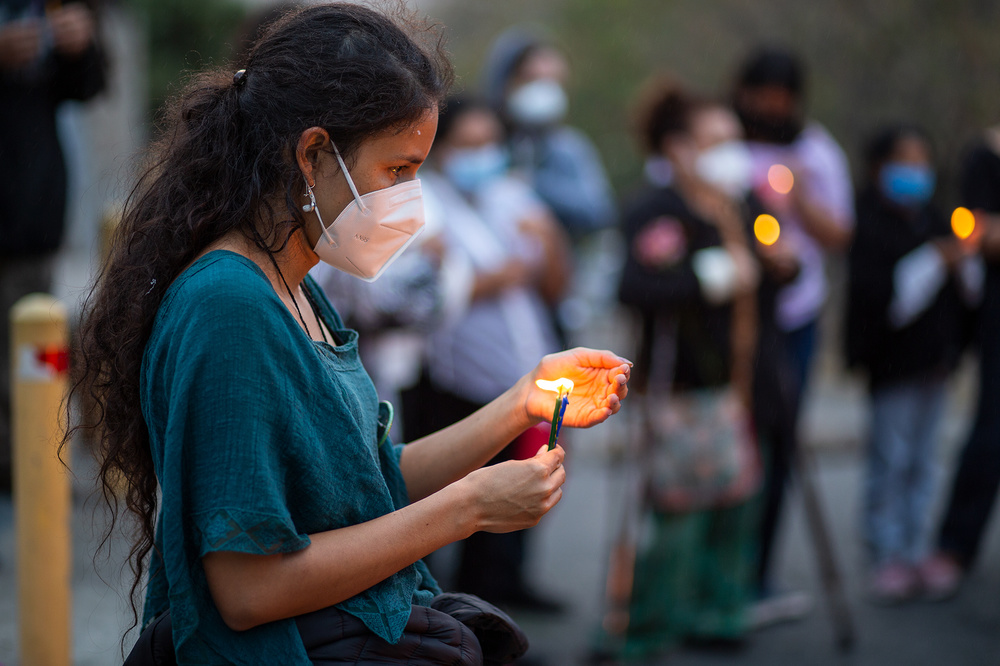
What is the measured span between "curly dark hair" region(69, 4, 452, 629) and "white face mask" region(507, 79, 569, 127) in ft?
13.1

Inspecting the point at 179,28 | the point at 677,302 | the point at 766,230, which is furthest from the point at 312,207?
the point at 179,28

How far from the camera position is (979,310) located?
16.6 ft

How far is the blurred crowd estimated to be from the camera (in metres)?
4.09

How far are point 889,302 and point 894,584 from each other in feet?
4.84

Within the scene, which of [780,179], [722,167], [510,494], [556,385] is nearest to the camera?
[510,494]

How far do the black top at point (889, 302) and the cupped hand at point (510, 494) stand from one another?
12.9 feet

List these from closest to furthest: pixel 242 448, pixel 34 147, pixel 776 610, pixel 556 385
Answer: pixel 242 448 → pixel 556 385 → pixel 34 147 → pixel 776 610

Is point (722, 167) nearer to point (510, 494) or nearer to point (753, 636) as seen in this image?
point (753, 636)

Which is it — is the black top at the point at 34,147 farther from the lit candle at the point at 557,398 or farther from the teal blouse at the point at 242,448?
the lit candle at the point at 557,398

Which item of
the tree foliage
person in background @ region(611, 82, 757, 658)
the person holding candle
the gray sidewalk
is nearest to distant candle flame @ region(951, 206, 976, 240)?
person in background @ region(611, 82, 757, 658)

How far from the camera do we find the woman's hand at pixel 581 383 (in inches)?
78.6

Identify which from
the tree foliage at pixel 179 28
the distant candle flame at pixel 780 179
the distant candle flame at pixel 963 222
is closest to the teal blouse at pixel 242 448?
the distant candle flame at pixel 780 179

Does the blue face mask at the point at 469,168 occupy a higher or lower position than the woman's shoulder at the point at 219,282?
higher

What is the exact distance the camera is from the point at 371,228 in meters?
1.84
